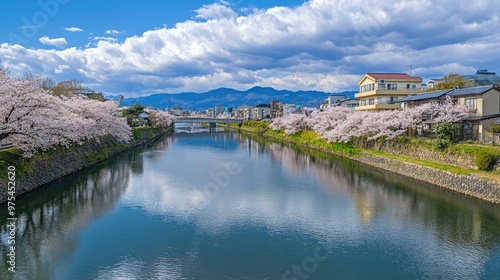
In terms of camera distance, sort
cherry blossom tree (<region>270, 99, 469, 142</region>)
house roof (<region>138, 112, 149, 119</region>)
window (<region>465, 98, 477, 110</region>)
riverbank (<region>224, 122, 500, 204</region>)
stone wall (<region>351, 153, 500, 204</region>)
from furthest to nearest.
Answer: house roof (<region>138, 112, 149, 119</region>), cherry blossom tree (<region>270, 99, 469, 142</region>), window (<region>465, 98, 477, 110</region>), riverbank (<region>224, 122, 500, 204</region>), stone wall (<region>351, 153, 500, 204</region>)

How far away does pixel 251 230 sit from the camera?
1188 cm

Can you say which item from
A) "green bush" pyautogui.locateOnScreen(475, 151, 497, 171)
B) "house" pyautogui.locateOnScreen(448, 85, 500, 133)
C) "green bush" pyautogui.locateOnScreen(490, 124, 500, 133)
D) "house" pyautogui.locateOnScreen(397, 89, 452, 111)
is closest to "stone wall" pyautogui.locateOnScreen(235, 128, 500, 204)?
"green bush" pyautogui.locateOnScreen(475, 151, 497, 171)

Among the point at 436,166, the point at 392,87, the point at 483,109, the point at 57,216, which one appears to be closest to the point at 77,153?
the point at 57,216

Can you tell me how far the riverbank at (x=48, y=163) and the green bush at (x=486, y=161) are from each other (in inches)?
810

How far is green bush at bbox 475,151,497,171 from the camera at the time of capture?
16.0 meters

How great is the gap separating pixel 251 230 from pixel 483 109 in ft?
57.3

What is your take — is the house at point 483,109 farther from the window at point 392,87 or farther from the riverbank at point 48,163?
the riverbank at point 48,163

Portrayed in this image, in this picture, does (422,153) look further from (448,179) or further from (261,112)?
(261,112)

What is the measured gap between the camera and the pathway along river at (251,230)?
29.8 feet

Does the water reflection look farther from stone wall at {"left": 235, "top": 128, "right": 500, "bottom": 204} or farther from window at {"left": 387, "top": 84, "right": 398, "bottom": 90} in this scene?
window at {"left": 387, "top": 84, "right": 398, "bottom": 90}

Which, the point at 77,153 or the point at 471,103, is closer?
the point at 471,103

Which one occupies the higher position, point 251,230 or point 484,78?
point 484,78

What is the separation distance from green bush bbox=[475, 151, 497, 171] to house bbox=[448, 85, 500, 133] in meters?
5.36

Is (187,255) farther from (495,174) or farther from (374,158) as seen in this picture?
(374,158)
